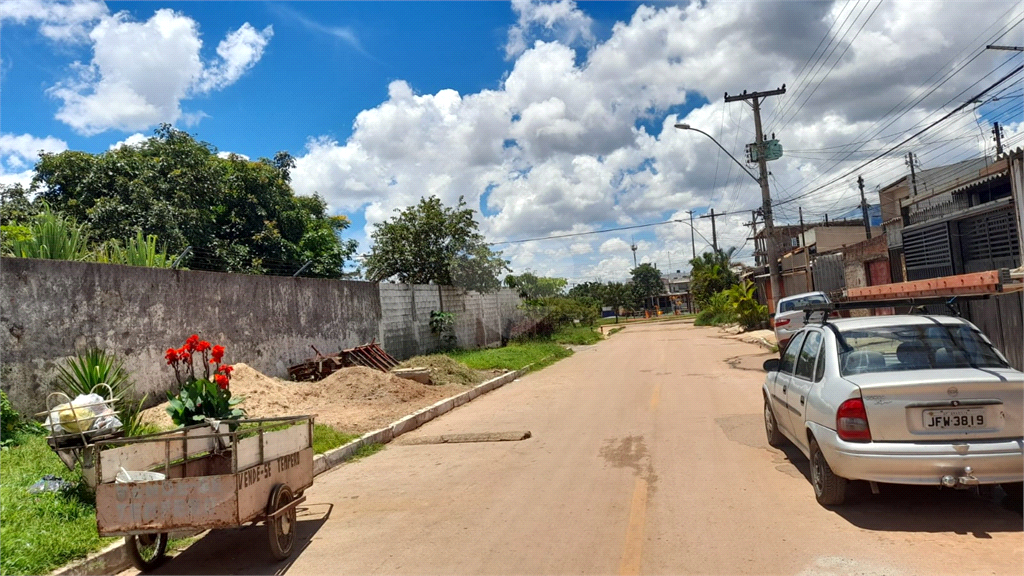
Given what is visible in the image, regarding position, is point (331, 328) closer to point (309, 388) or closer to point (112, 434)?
point (309, 388)

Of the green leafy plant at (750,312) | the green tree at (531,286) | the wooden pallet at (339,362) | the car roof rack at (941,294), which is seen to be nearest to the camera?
the car roof rack at (941,294)

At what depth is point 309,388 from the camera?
12859 mm

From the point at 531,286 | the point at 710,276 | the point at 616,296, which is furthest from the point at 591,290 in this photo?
the point at 531,286

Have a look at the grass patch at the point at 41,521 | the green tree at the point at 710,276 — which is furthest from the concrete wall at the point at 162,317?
the green tree at the point at 710,276

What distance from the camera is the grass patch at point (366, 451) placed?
351 inches

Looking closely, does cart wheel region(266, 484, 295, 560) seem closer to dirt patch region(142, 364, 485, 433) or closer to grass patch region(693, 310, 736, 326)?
dirt patch region(142, 364, 485, 433)

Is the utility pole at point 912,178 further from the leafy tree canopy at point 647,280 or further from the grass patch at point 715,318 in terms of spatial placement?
the leafy tree canopy at point 647,280

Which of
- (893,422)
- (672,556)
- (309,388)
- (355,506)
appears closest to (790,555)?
(672,556)

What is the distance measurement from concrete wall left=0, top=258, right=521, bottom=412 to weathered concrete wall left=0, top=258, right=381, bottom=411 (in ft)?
0.05

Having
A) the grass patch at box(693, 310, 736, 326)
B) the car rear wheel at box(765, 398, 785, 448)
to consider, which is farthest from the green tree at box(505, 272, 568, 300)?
the car rear wheel at box(765, 398, 785, 448)

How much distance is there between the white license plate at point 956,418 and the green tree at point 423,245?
1999 cm

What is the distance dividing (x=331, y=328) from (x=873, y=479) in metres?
14.1

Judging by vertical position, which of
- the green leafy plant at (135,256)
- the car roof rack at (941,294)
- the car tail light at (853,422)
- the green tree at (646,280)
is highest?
the green tree at (646,280)

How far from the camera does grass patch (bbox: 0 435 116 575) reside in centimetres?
466
